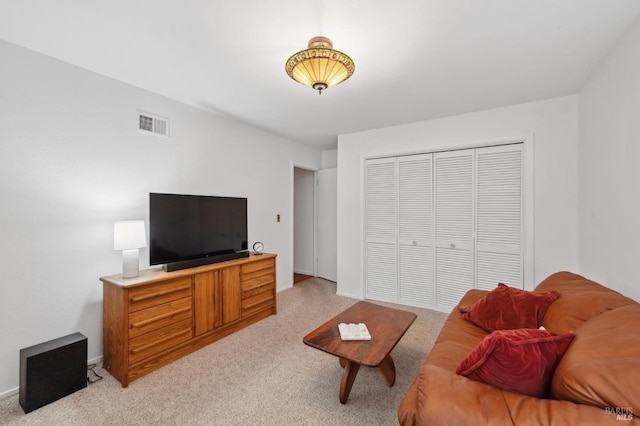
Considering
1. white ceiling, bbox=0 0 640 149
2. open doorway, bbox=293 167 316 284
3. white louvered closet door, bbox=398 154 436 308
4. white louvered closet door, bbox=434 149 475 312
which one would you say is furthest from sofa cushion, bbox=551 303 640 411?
open doorway, bbox=293 167 316 284

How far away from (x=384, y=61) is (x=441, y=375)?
6.97 ft

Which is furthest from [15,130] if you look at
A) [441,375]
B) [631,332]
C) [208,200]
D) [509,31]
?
[631,332]

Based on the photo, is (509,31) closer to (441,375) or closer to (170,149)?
(441,375)

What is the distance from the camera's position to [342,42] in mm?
1912

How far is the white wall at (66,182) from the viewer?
1.94 metres

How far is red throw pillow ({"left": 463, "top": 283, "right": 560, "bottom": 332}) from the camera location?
179cm

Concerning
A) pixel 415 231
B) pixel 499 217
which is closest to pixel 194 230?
pixel 415 231

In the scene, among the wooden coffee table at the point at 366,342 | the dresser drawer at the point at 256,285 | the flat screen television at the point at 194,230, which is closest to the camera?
the wooden coffee table at the point at 366,342

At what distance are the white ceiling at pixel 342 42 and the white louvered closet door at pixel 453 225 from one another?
2.67 feet

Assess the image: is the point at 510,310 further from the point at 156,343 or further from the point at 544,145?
the point at 156,343

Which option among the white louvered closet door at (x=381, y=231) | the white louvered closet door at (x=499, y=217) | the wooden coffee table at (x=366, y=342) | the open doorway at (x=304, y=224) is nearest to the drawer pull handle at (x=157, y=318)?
the wooden coffee table at (x=366, y=342)

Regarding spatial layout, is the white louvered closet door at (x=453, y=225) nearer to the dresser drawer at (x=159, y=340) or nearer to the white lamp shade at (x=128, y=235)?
the dresser drawer at (x=159, y=340)

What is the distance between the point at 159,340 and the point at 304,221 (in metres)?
3.36

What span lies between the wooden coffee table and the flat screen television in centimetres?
148
